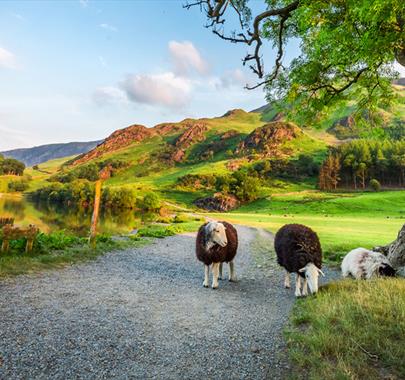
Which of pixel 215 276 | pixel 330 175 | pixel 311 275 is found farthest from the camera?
pixel 330 175

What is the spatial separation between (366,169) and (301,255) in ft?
496

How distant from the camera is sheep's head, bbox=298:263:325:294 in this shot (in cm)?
1058

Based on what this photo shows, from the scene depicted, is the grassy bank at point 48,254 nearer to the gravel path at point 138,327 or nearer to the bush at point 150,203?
the gravel path at point 138,327

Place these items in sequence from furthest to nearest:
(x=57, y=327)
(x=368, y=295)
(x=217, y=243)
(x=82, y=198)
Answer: (x=82, y=198) → (x=217, y=243) → (x=368, y=295) → (x=57, y=327)

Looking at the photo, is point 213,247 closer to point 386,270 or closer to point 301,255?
point 301,255

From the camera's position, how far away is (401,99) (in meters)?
14.9

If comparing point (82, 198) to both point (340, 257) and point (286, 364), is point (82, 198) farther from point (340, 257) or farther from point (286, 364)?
point (286, 364)

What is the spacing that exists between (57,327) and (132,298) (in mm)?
3291

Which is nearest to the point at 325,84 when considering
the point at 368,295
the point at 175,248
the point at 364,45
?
the point at 364,45

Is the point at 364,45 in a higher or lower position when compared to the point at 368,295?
higher

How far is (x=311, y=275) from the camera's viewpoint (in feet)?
35.4

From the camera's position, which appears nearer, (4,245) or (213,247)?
(213,247)

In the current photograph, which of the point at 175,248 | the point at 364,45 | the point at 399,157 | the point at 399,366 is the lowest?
the point at 175,248

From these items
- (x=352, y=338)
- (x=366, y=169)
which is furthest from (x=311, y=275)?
(x=366, y=169)
